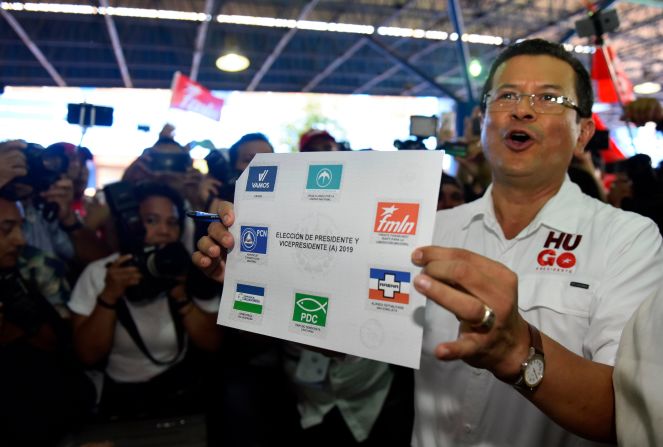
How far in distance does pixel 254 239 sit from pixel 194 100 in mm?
2984

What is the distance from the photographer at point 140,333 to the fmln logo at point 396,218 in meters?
1.29

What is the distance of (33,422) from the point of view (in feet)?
6.24

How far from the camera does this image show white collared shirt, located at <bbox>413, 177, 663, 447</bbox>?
47.1 inches

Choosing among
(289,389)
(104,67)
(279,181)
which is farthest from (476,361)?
(104,67)

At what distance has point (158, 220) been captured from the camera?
2.30 meters

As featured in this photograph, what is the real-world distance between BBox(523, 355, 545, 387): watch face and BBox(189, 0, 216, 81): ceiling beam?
343 inches

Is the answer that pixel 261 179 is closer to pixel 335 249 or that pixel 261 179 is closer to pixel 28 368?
pixel 335 249

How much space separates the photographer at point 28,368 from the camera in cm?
188

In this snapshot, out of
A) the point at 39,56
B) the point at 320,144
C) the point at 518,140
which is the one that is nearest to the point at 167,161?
the point at 320,144

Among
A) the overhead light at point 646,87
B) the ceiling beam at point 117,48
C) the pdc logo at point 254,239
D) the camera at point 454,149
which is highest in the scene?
the overhead light at point 646,87

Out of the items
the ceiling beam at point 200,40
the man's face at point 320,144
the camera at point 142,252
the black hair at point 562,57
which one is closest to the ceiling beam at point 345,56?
the ceiling beam at point 200,40

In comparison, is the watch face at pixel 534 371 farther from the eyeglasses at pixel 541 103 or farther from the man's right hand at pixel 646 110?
the man's right hand at pixel 646 110

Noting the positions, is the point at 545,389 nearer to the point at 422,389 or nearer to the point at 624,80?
the point at 422,389

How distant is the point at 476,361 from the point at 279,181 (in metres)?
0.55
